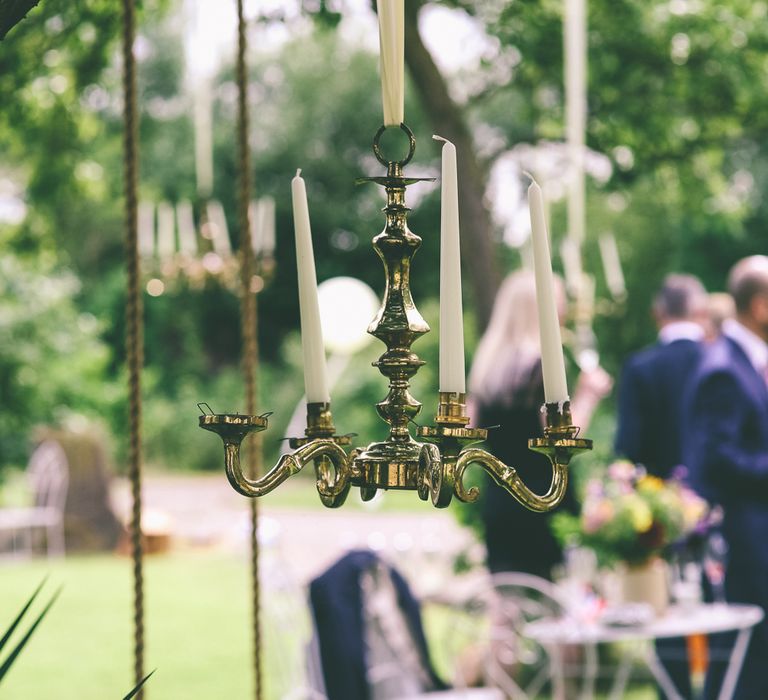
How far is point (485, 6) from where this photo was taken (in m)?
6.50

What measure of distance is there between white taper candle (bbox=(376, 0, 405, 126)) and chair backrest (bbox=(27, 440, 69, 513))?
38.8ft

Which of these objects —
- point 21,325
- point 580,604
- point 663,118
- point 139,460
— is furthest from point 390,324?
point 21,325

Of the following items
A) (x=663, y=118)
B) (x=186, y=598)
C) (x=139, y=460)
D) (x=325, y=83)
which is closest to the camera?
(x=139, y=460)

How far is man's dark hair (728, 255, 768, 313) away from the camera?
428cm

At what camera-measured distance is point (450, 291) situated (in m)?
0.93

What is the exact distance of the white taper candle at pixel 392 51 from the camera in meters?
0.91

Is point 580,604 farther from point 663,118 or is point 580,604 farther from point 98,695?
point 663,118

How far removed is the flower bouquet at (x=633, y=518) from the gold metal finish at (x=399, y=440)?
301 centimetres

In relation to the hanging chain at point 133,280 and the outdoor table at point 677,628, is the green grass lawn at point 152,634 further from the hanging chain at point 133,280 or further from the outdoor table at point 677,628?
the hanging chain at point 133,280

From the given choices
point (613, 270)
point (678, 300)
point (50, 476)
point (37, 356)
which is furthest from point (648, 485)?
point (37, 356)

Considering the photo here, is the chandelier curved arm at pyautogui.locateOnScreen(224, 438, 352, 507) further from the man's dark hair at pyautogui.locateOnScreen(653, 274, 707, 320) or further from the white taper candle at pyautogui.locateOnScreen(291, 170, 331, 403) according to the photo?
the man's dark hair at pyautogui.locateOnScreen(653, 274, 707, 320)

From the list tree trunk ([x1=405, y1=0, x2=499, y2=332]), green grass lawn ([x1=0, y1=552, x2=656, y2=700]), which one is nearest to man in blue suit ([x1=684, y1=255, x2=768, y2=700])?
green grass lawn ([x1=0, y1=552, x2=656, y2=700])

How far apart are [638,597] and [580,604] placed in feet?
0.68

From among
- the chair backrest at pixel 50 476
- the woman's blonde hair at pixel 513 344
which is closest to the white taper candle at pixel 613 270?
the woman's blonde hair at pixel 513 344
